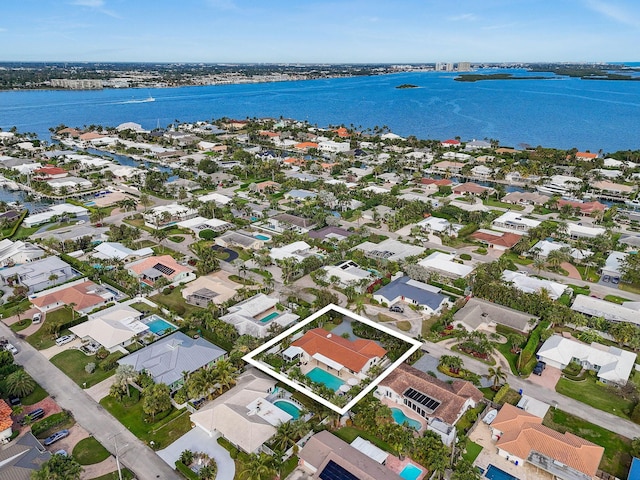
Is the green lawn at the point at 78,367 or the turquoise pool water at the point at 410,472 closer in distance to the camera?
the turquoise pool water at the point at 410,472

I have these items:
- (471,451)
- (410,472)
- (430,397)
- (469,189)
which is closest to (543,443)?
(471,451)

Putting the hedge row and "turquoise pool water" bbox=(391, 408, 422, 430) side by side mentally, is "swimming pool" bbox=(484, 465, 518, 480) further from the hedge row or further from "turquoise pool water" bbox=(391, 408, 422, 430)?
the hedge row

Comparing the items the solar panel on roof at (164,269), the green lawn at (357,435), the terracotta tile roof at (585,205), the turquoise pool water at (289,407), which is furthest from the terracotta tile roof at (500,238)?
the solar panel on roof at (164,269)

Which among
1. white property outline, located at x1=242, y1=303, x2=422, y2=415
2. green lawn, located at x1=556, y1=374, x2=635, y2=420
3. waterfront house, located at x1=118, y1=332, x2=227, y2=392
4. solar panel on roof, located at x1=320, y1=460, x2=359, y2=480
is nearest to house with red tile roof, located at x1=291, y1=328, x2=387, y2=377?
white property outline, located at x1=242, y1=303, x2=422, y2=415

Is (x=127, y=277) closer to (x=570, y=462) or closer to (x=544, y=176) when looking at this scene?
(x=570, y=462)

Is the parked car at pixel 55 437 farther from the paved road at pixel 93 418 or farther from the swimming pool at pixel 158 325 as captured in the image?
the swimming pool at pixel 158 325

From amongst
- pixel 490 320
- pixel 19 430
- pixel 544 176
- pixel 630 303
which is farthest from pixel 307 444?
pixel 544 176

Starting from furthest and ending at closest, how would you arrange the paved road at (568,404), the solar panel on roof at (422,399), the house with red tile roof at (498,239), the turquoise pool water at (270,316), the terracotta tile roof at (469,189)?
the terracotta tile roof at (469,189) < the house with red tile roof at (498,239) < the turquoise pool water at (270,316) < the solar panel on roof at (422,399) < the paved road at (568,404)
